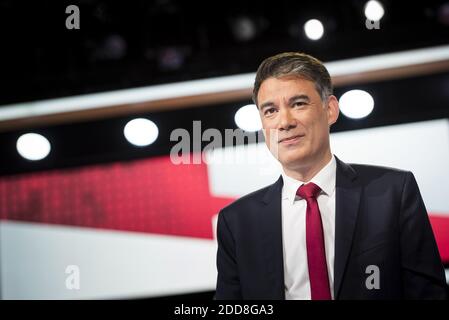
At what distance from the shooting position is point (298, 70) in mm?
2047

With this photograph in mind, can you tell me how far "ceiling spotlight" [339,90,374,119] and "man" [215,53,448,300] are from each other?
59cm

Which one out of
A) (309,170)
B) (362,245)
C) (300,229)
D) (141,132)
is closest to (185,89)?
(141,132)

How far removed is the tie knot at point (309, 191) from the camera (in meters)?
2.03

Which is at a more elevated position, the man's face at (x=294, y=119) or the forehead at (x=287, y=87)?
the forehead at (x=287, y=87)

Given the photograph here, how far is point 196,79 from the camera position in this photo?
2947 mm

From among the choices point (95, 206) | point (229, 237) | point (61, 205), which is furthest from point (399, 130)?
point (61, 205)

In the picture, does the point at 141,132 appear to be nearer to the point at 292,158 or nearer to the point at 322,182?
the point at 292,158

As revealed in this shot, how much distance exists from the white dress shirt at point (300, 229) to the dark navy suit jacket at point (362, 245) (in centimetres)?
3

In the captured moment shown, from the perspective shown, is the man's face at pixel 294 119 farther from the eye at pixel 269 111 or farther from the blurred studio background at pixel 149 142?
the blurred studio background at pixel 149 142

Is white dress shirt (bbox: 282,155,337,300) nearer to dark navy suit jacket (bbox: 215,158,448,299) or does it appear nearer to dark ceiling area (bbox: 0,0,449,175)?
dark navy suit jacket (bbox: 215,158,448,299)

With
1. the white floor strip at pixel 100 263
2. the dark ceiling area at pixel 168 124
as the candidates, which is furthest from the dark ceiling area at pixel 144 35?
the white floor strip at pixel 100 263

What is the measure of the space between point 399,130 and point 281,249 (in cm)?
95

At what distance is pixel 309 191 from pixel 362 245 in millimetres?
271

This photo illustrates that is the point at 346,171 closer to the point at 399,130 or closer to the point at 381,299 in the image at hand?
the point at 381,299
